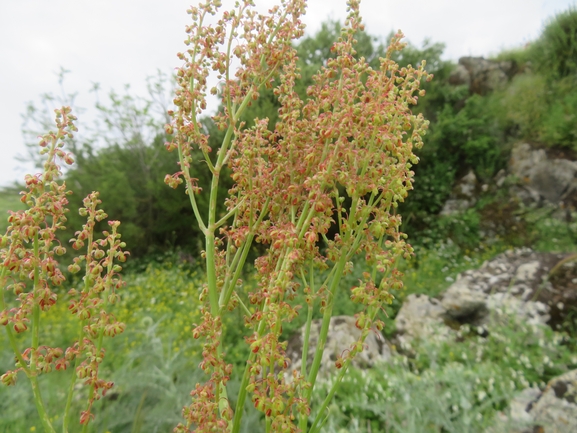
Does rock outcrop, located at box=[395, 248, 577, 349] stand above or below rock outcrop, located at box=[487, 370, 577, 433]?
below

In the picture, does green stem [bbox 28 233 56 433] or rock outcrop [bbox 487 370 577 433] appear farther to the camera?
rock outcrop [bbox 487 370 577 433]

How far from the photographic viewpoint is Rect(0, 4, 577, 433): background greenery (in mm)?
2143

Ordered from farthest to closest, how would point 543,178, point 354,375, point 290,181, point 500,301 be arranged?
point 543,178 < point 500,301 < point 354,375 < point 290,181

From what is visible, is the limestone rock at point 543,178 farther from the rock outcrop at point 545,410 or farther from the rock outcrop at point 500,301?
the rock outcrop at point 545,410

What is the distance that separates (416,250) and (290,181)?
630 centimetres

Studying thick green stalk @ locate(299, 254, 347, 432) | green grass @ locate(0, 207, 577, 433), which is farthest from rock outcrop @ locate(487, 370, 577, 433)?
thick green stalk @ locate(299, 254, 347, 432)

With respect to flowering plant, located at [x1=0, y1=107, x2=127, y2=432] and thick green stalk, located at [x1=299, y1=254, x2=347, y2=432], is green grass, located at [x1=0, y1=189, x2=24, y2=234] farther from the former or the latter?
thick green stalk, located at [x1=299, y1=254, x2=347, y2=432]

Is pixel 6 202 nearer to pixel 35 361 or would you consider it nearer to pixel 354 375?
pixel 354 375

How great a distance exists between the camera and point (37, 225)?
28.7 inches

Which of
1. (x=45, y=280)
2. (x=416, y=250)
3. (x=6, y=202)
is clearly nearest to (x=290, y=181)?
(x=45, y=280)

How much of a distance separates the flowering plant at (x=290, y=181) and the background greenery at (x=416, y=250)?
3.47ft

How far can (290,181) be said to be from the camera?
0.88 metres

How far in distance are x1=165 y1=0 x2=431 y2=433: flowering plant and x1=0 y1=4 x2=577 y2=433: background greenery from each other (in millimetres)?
1057

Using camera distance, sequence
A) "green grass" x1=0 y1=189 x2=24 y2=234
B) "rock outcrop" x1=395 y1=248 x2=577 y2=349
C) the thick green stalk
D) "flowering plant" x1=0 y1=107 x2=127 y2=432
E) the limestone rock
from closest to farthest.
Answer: "flowering plant" x1=0 y1=107 x2=127 y2=432 < the thick green stalk < "rock outcrop" x1=395 y1=248 x2=577 y2=349 < "green grass" x1=0 y1=189 x2=24 y2=234 < the limestone rock
